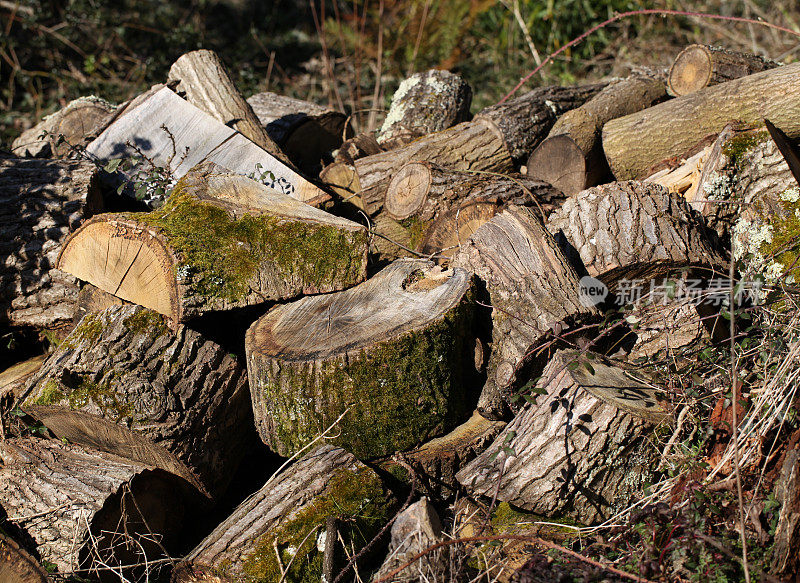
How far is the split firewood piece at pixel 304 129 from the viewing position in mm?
4391

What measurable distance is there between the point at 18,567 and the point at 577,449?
Answer: 6.98ft

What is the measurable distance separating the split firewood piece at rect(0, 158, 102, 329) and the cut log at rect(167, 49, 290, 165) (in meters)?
1.05

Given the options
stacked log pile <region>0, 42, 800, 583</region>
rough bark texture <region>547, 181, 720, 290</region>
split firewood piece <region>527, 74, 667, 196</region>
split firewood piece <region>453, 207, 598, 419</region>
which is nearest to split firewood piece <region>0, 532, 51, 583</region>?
stacked log pile <region>0, 42, 800, 583</region>

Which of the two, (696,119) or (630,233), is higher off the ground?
(696,119)

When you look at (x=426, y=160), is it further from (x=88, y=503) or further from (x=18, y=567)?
(x=18, y=567)

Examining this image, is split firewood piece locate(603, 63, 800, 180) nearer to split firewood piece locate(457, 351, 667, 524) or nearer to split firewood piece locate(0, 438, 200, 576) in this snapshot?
split firewood piece locate(457, 351, 667, 524)

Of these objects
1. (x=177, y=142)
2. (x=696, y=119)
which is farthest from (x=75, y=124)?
(x=696, y=119)

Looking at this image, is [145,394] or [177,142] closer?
[145,394]

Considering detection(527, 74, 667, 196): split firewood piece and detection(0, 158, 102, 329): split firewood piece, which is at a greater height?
detection(0, 158, 102, 329): split firewood piece

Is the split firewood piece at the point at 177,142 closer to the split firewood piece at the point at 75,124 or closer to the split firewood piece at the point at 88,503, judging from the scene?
the split firewood piece at the point at 75,124

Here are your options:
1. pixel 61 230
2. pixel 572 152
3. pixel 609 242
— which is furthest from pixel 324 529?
pixel 572 152

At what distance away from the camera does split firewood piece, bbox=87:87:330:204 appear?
3.60 meters

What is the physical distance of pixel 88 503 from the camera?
2.42 m

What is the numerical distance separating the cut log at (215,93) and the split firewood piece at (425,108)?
89 cm
